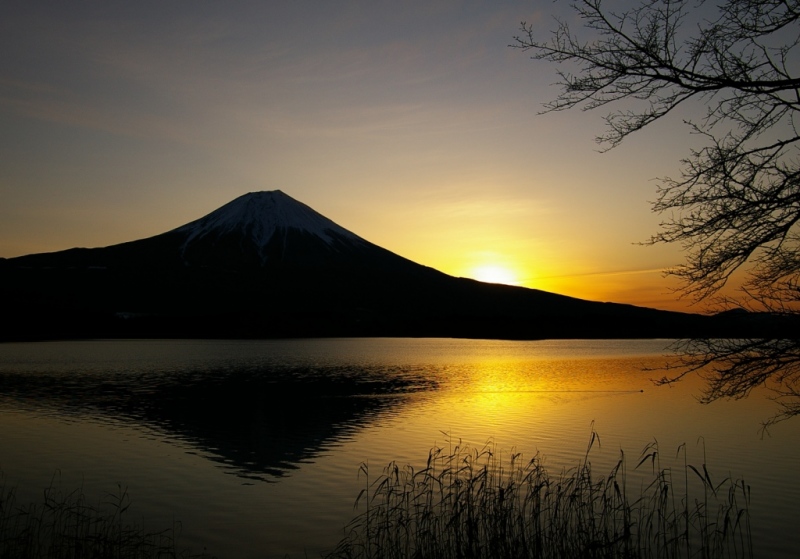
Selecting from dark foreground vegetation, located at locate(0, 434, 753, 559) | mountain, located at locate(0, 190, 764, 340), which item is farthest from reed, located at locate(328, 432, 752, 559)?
mountain, located at locate(0, 190, 764, 340)

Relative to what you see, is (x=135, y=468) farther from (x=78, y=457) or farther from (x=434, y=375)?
(x=434, y=375)

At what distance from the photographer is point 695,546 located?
1234 centimetres

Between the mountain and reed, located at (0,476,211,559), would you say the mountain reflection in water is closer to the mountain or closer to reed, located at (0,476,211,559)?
reed, located at (0,476,211,559)

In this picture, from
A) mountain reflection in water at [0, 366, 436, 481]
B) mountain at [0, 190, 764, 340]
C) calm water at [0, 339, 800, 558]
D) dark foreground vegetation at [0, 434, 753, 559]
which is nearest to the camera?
dark foreground vegetation at [0, 434, 753, 559]

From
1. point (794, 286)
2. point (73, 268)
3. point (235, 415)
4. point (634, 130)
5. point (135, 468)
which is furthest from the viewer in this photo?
point (73, 268)

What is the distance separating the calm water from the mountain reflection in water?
0.11m

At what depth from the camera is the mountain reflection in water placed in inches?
893

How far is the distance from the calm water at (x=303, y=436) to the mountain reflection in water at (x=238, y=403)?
11 cm

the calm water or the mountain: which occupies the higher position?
the mountain

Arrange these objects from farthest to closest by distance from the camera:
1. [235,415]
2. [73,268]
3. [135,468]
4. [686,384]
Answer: [73,268]
[686,384]
[235,415]
[135,468]

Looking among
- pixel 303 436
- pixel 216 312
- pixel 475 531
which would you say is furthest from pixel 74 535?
pixel 216 312

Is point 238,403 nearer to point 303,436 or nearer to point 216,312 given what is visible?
point 303,436

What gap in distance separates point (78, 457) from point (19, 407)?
13.5 metres

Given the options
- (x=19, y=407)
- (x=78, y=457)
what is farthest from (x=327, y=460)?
(x=19, y=407)
